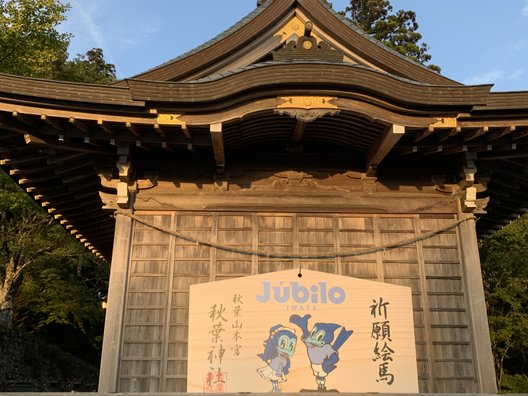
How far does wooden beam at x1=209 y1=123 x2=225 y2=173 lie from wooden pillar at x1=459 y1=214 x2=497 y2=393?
3661 millimetres

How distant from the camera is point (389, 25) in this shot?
34.9 m

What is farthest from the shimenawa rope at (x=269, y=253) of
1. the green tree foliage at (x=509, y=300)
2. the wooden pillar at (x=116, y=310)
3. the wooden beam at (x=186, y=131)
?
the green tree foliage at (x=509, y=300)

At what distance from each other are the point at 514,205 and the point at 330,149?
4.03 m

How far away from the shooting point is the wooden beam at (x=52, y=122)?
21.5 ft

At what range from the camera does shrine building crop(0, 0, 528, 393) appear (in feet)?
22.0

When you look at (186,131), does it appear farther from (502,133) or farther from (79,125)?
(502,133)

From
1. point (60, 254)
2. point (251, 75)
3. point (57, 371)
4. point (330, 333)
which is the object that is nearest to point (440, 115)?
point (251, 75)

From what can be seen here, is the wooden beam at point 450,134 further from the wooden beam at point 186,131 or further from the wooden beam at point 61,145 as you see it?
the wooden beam at point 61,145

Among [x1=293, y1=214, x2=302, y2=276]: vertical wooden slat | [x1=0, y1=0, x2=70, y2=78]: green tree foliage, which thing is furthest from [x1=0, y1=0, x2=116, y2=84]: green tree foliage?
[x1=293, y1=214, x2=302, y2=276]: vertical wooden slat

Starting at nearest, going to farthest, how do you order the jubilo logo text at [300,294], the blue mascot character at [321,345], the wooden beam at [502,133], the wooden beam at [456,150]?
the blue mascot character at [321,345]
the jubilo logo text at [300,294]
the wooden beam at [502,133]
the wooden beam at [456,150]

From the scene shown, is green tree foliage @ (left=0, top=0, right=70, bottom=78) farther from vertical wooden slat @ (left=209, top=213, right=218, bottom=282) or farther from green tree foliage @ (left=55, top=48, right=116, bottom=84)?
vertical wooden slat @ (left=209, top=213, right=218, bottom=282)

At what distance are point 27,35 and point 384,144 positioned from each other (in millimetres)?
16971

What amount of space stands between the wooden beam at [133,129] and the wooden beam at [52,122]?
0.89 meters

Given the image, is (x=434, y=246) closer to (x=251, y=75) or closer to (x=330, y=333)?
(x=330, y=333)
